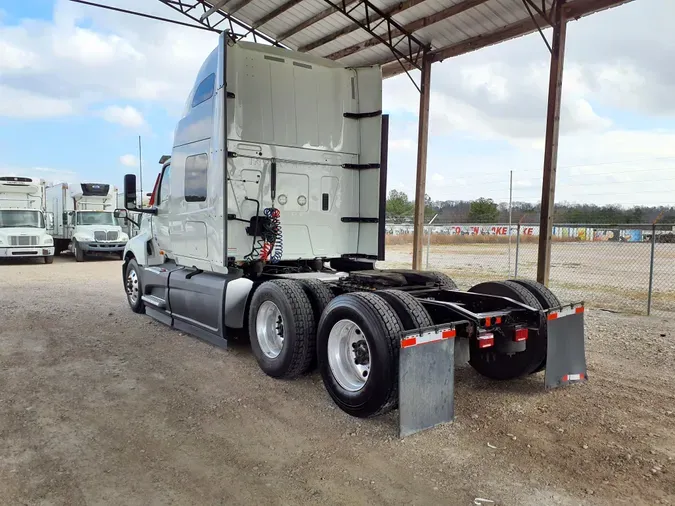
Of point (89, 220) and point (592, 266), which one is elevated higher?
point (89, 220)

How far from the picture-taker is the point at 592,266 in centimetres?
1809

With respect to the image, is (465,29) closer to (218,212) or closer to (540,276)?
Result: (540,276)

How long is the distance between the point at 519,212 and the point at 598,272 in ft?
89.9

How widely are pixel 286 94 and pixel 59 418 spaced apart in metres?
4.45

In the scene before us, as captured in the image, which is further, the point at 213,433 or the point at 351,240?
the point at 351,240

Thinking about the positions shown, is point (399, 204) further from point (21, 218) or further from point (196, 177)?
point (196, 177)

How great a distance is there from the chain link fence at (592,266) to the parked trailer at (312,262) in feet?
15.2

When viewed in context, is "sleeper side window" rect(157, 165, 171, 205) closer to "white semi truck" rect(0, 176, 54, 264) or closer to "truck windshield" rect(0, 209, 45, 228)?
"white semi truck" rect(0, 176, 54, 264)

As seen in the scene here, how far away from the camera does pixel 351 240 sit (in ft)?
23.5

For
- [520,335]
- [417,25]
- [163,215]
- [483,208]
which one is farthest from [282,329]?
[483,208]

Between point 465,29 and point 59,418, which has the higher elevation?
point 465,29

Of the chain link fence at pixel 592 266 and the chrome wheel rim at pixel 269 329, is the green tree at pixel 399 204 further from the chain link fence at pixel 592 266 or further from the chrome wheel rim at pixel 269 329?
the chrome wheel rim at pixel 269 329

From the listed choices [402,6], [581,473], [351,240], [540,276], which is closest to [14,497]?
[581,473]

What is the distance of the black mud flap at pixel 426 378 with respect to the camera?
3.71 meters
